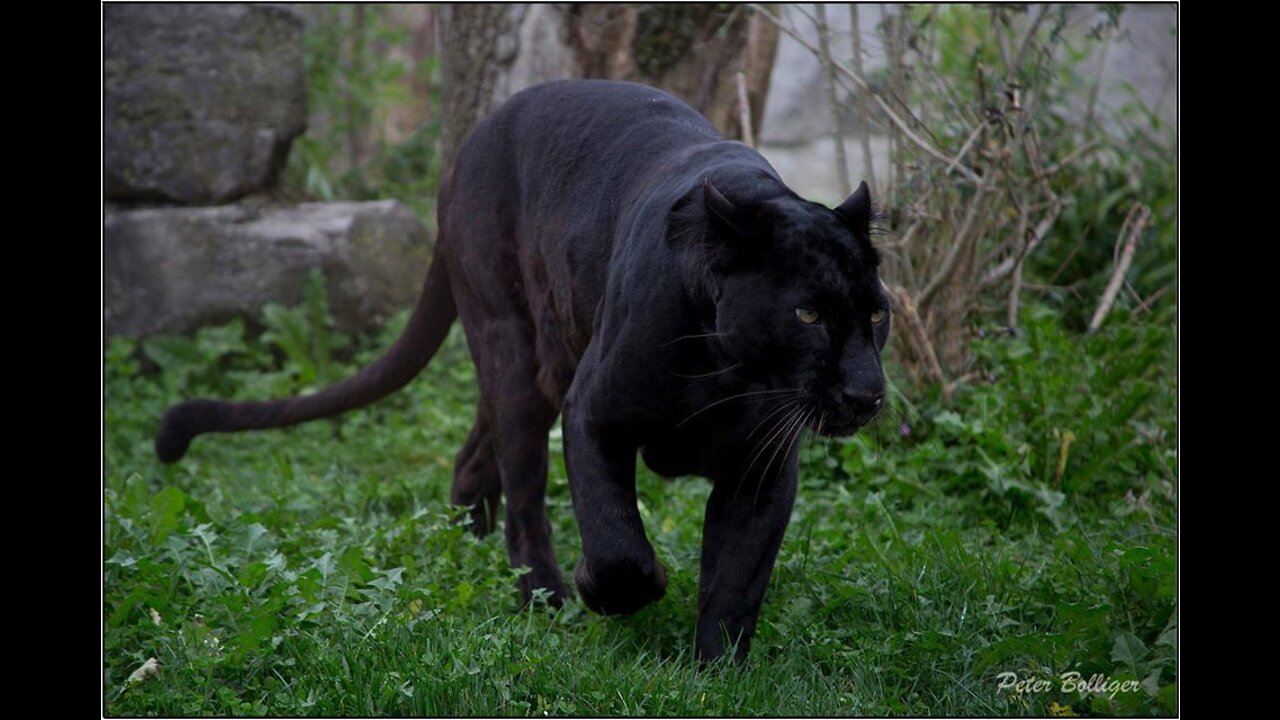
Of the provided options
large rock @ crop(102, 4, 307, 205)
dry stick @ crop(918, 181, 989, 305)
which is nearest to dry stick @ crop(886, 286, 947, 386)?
dry stick @ crop(918, 181, 989, 305)

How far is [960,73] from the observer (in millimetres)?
8328

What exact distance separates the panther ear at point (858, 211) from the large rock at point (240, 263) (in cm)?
447

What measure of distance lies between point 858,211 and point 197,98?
4930 mm

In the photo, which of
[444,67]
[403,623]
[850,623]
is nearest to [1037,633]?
[850,623]

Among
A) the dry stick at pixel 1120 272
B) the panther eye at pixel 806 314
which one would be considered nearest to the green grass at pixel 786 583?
the dry stick at pixel 1120 272

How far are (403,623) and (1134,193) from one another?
5171mm

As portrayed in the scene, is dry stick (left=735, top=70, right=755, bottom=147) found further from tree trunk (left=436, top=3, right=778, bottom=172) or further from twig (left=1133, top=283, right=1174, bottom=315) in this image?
twig (left=1133, top=283, right=1174, bottom=315)

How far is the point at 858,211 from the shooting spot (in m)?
3.20

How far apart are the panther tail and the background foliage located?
26 cm

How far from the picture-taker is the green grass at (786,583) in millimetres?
3348

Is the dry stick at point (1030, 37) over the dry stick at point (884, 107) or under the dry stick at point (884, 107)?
over

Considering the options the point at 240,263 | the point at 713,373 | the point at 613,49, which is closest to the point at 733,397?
the point at 713,373

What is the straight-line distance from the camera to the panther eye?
3.08 m

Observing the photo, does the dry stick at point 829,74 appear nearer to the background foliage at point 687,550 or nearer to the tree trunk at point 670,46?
the tree trunk at point 670,46
